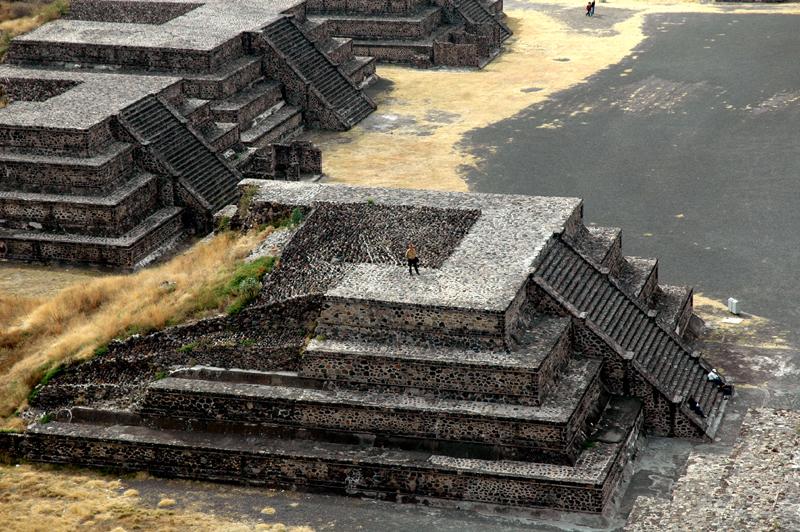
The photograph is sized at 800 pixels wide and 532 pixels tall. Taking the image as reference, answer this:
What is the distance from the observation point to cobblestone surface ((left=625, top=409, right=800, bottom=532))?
74.3 feet

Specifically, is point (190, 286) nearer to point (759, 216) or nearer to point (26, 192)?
point (26, 192)

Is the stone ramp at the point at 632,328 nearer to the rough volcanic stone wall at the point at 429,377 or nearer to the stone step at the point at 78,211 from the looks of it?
the rough volcanic stone wall at the point at 429,377

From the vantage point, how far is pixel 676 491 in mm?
23812

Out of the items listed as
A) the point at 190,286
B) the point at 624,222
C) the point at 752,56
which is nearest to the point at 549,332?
the point at 190,286

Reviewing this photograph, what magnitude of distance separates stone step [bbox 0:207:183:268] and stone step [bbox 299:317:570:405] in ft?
33.7

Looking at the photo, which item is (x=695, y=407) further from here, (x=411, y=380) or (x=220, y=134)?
(x=220, y=134)

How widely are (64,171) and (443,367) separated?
14.4m

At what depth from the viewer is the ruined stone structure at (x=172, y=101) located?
114 ft

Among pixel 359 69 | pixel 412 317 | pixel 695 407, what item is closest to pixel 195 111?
pixel 359 69

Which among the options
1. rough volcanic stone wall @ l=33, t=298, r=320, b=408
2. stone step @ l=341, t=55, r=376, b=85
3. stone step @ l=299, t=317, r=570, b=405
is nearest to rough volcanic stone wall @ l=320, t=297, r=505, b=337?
stone step @ l=299, t=317, r=570, b=405

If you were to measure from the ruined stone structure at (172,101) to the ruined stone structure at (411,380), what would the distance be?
328 inches

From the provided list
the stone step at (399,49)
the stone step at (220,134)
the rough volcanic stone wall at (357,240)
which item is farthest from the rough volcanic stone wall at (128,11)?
the rough volcanic stone wall at (357,240)

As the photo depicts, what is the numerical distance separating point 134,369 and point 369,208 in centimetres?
598

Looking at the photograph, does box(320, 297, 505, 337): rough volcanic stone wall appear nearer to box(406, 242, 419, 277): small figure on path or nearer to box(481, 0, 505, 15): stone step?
box(406, 242, 419, 277): small figure on path
